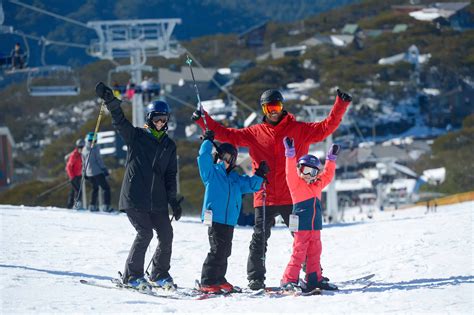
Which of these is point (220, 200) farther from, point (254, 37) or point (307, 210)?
point (254, 37)

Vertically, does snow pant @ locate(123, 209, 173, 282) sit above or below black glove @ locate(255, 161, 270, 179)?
below

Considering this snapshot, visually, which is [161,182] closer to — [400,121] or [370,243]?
[370,243]

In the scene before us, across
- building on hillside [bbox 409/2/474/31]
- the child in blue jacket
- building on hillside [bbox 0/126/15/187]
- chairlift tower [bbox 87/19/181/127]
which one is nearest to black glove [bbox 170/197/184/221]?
the child in blue jacket

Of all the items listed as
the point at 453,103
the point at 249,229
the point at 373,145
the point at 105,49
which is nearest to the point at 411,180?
the point at 373,145

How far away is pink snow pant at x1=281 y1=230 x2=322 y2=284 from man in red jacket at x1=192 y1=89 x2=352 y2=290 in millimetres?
425

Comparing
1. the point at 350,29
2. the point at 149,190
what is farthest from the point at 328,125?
the point at 350,29

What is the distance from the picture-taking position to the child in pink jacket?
8336 millimetres

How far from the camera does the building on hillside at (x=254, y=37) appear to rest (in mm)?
125688

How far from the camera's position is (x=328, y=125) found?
8.98 meters

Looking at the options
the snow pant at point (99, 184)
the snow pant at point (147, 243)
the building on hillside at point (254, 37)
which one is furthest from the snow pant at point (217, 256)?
the building on hillside at point (254, 37)

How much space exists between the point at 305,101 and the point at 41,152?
64.2ft

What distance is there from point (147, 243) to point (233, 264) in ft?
7.50

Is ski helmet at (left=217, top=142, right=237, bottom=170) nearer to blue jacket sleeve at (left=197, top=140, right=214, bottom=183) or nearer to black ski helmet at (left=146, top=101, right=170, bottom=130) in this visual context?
blue jacket sleeve at (left=197, top=140, right=214, bottom=183)

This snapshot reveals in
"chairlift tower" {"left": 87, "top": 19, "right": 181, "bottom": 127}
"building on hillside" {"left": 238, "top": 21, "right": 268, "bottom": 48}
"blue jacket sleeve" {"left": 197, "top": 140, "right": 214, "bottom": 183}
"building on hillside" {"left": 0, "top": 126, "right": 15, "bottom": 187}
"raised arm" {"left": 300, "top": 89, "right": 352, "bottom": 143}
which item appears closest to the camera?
"blue jacket sleeve" {"left": 197, "top": 140, "right": 214, "bottom": 183}
